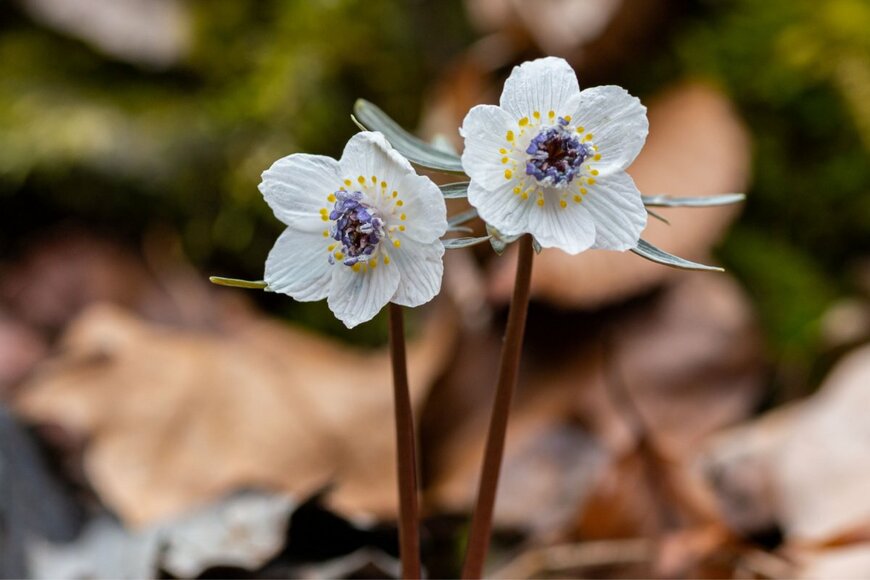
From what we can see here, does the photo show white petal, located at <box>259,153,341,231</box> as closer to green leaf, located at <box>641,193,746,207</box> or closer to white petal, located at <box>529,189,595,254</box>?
white petal, located at <box>529,189,595,254</box>

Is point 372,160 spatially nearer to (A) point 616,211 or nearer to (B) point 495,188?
(B) point 495,188

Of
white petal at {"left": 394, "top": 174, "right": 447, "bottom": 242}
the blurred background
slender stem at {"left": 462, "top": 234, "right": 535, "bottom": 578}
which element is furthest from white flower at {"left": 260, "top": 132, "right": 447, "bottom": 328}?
the blurred background

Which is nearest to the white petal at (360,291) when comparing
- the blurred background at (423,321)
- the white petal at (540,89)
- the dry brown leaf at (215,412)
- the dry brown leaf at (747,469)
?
the white petal at (540,89)

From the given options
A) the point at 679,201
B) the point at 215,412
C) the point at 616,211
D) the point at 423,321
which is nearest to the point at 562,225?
the point at 616,211

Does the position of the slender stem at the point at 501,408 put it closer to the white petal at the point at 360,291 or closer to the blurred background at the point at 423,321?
the white petal at the point at 360,291

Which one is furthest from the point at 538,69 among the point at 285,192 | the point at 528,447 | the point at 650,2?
the point at 650,2

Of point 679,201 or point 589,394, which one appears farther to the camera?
point 589,394
